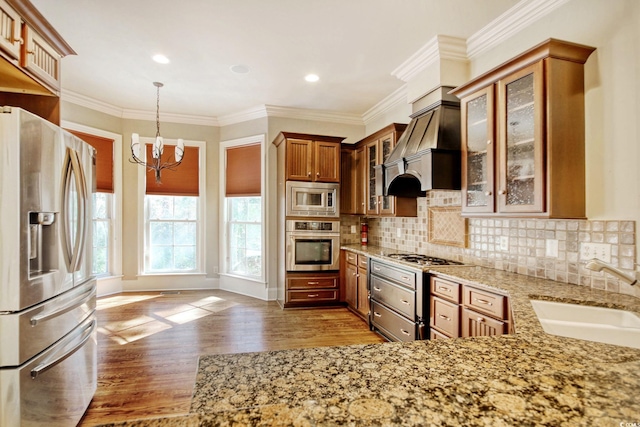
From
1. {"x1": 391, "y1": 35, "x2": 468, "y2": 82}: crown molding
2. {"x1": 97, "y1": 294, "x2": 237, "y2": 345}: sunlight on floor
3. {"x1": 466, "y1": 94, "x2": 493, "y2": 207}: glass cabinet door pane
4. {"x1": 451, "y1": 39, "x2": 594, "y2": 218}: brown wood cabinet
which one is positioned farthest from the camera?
{"x1": 97, "y1": 294, "x2": 237, "y2": 345}: sunlight on floor

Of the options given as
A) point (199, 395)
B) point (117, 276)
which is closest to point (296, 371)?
point (199, 395)

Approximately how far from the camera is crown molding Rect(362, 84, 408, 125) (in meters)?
4.26

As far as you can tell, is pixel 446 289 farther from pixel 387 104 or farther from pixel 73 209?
pixel 387 104

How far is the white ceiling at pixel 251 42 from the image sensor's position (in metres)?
2.64

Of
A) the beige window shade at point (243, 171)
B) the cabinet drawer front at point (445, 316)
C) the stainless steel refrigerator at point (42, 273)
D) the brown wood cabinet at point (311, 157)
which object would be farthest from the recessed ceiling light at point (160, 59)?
the cabinet drawer front at point (445, 316)

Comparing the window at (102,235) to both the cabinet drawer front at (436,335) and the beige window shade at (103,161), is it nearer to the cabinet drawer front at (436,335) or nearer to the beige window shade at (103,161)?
the beige window shade at (103,161)

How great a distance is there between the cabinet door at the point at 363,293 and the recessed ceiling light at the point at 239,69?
9.20 feet

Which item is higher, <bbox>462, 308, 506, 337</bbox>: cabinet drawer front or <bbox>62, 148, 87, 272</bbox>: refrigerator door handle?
<bbox>62, 148, 87, 272</bbox>: refrigerator door handle

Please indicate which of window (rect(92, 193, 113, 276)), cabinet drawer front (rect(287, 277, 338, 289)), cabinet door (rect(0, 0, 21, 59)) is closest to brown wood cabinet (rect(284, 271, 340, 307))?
cabinet drawer front (rect(287, 277, 338, 289))

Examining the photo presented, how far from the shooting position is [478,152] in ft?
8.42

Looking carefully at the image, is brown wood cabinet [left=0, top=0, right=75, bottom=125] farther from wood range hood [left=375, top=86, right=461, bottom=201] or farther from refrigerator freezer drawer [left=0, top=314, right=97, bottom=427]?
wood range hood [left=375, top=86, right=461, bottom=201]

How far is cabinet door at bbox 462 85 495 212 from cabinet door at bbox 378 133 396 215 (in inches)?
50.9

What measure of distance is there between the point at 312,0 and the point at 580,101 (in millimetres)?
2046

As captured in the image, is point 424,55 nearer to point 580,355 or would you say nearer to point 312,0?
point 312,0
